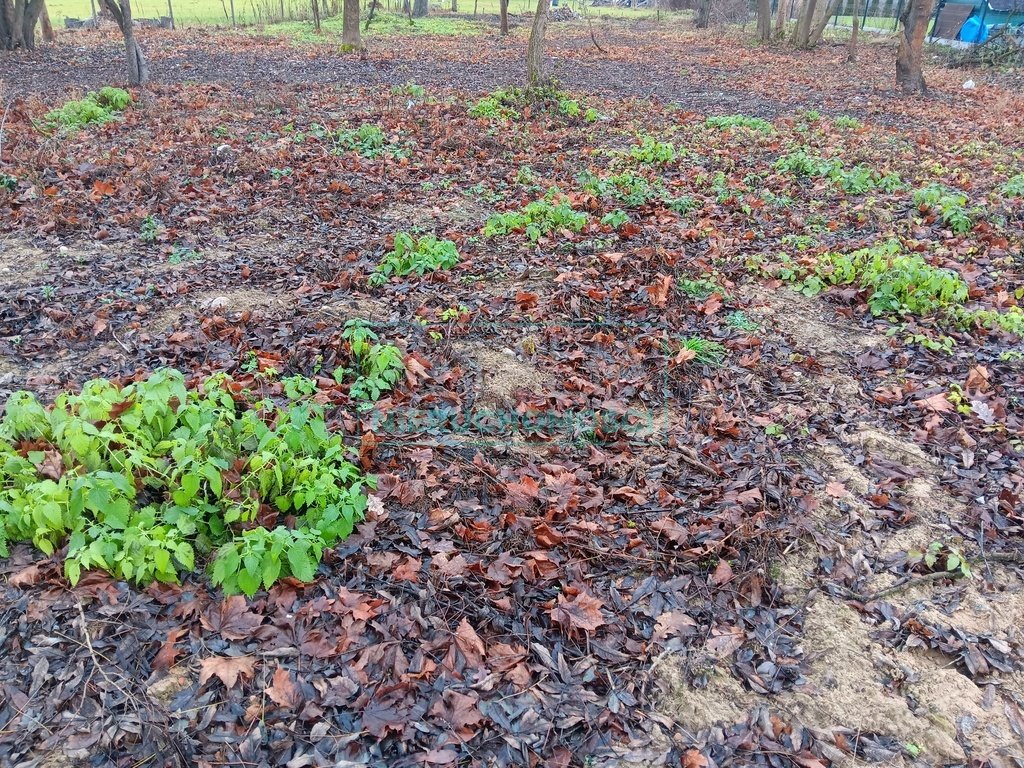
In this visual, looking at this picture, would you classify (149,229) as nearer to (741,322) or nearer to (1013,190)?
(741,322)

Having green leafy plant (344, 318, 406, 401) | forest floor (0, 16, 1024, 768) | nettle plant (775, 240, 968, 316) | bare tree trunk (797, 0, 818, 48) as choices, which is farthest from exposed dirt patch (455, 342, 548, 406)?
bare tree trunk (797, 0, 818, 48)

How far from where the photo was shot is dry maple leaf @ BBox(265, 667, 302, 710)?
2.60 metres

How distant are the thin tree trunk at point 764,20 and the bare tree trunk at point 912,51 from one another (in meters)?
9.59

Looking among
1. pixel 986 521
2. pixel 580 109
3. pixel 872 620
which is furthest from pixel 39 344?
pixel 580 109

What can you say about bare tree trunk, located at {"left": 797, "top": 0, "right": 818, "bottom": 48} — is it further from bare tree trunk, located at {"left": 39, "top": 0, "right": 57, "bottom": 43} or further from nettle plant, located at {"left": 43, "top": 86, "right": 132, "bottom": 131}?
bare tree trunk, located at {"left": 39, "top": 0, "right": 57, "bottom": 43}

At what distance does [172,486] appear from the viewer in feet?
10.5

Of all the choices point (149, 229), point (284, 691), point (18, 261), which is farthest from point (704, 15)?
point (284, 691)

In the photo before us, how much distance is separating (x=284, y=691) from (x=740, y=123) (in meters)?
11.8

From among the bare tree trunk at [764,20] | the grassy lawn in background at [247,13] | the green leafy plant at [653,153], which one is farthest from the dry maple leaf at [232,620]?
the bare tree trunk at [764,20]

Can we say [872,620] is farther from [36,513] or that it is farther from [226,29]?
[226,29]

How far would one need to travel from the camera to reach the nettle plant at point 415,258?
20.2 ft

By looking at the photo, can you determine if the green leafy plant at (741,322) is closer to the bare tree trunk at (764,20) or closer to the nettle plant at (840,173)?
the nettle plant at (840,173)

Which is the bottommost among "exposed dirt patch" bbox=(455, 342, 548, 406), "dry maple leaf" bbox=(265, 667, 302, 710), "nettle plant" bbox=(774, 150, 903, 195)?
"dry maple leaf" bbox=(265, 667, 302, 710)

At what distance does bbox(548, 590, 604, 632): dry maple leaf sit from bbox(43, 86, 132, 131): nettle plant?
10.9 meters
